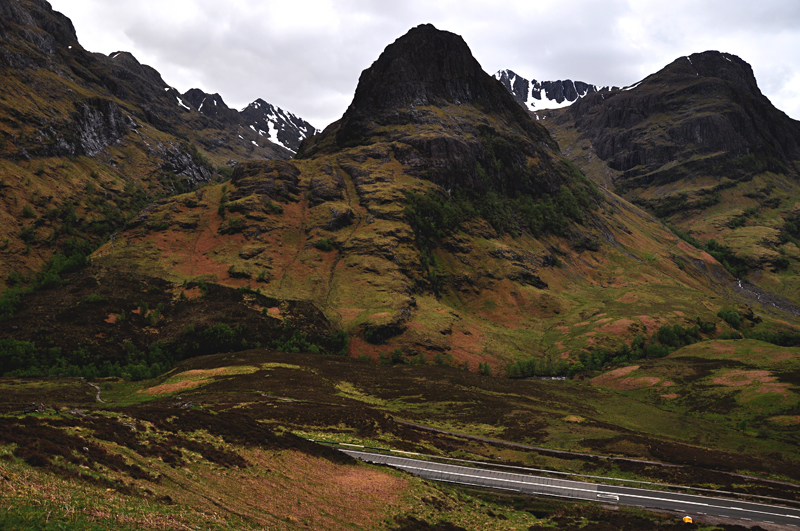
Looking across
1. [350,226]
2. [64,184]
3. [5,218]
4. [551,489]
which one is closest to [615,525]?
[551,489]

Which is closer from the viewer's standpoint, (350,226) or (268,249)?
(268,249)

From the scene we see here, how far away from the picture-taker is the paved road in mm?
40688

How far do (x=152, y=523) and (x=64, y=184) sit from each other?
20968 centimetres

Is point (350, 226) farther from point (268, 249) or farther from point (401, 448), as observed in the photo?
point (401, 448)

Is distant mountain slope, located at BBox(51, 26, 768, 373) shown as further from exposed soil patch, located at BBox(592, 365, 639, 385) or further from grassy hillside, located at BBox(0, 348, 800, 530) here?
grassy hillside, located at BBox(0, 348, 800, 530)

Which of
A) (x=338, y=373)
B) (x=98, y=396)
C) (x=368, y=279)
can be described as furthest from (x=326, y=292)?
(x=98, y=396)

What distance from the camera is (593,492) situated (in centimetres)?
4469

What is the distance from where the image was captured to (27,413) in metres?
29.3

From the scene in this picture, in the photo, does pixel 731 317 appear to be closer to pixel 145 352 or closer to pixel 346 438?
pixel 346 438

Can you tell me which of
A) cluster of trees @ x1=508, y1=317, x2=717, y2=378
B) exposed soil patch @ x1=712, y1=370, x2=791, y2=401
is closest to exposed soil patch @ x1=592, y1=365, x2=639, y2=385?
cluster of trees @ x1=508, y1=317, x2=717, y2=378

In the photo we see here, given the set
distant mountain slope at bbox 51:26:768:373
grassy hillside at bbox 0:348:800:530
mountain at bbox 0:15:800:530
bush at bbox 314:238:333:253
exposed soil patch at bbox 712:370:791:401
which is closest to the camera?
grassy hillside at bbox 0:348:800:530

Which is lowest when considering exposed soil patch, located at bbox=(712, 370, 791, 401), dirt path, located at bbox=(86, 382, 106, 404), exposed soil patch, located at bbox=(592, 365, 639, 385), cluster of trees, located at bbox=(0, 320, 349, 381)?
dirt path, located at bbox=(86, 382, 106, 404)

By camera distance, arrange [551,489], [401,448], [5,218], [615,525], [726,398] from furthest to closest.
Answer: [5,218] → [726,398] → [401,448] → [551,489] → [615,525]

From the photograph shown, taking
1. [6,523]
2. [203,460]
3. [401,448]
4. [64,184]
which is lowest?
[401,448]
